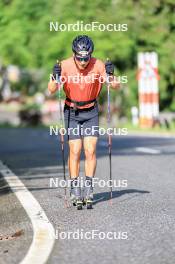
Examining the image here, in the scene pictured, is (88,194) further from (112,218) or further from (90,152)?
(112,218)

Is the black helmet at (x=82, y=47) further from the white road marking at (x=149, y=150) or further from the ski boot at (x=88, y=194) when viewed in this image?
the white road marking at (x=149, y=150)

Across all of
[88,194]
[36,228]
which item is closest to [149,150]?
[88,194]

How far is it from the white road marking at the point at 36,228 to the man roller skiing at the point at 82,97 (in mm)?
579

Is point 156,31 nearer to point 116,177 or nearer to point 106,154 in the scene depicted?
point 106,154

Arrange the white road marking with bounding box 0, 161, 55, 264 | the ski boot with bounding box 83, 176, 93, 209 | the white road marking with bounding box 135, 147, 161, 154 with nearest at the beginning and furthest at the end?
the white road marking with bounding box 0, 161, 55, 264, the ski boot with bounding box 83, 176, 93, 209, the white road marking with bounding box 135, 147, 161, 154

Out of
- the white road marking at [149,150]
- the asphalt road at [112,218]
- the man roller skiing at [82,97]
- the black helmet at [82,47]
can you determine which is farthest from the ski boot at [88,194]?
the white road marking at [149,150]

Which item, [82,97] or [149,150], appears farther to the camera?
[149,150]

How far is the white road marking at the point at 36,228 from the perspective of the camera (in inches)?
274

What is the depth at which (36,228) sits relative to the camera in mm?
8414

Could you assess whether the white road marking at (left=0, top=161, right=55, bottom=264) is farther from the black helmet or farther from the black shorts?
the black helmet

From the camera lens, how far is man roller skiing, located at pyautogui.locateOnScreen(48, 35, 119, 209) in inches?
401

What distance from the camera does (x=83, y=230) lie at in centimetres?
827

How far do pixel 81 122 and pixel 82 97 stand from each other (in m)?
0.33

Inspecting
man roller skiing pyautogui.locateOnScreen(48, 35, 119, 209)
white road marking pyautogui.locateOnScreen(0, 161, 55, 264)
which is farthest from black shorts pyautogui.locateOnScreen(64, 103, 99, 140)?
white road marking pyautogui.locateOnScreen(0, 161, 55, 264)
